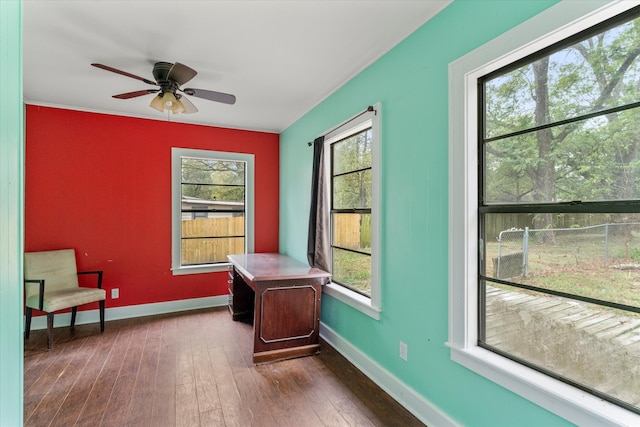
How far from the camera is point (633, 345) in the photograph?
1.19 meters

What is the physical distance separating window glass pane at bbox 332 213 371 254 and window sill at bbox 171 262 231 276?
A: 1886mm

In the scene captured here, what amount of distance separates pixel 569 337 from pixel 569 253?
364 millimetres

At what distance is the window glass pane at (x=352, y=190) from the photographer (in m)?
2.80

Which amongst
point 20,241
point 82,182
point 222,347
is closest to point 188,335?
point 222,347

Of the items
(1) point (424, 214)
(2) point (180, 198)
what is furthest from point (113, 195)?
(1) point (424, 214)

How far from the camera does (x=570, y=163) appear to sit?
4.51 ft

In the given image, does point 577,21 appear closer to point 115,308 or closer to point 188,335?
point 188,335

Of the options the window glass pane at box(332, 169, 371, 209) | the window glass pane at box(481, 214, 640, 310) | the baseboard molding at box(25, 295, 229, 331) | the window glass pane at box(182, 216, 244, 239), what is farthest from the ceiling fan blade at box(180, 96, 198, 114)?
the baseboard molding at box(25, 295, 229, 331)

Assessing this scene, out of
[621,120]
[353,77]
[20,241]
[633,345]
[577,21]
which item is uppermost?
[353,77]

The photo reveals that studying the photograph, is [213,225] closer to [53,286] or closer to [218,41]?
[53,286]

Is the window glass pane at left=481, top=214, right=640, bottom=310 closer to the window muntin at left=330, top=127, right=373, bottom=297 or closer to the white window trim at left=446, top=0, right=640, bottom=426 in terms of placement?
the white window trim at left=446, top=0, right=640, bottom=426

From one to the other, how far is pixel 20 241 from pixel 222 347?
8.84 ft

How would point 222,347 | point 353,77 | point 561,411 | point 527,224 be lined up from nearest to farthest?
point 561,411
point 527,224
point 353,77
point 222,347

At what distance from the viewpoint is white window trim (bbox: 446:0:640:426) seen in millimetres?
1247
